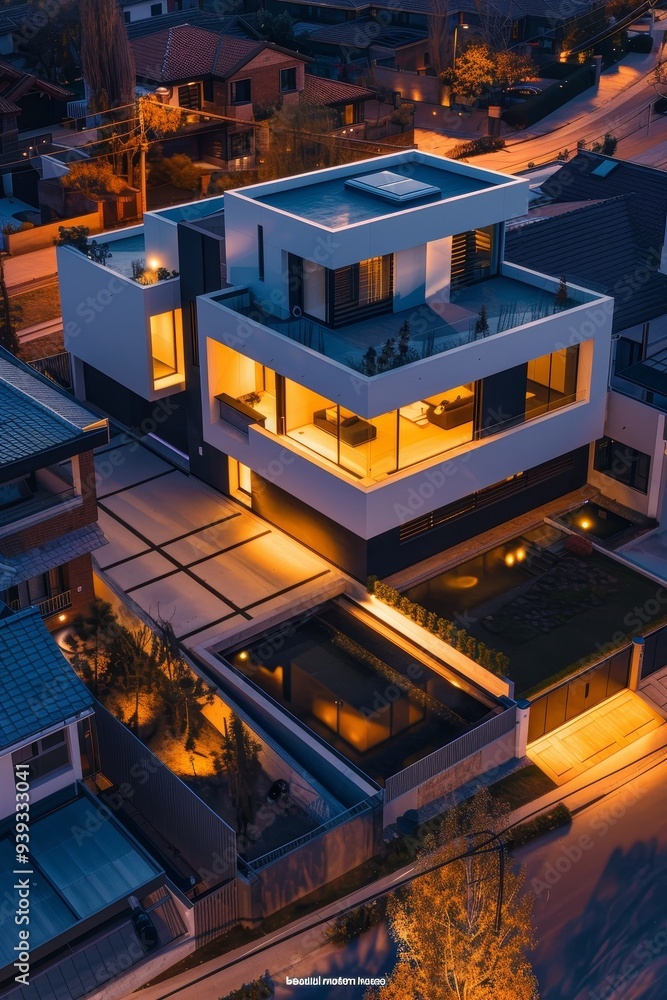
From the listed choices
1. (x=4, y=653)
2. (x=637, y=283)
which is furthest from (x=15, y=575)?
(x=637, y=283)

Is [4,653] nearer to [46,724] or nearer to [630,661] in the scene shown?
[46,724]

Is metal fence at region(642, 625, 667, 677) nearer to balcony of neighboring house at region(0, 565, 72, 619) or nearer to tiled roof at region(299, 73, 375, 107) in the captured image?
balcony of neighboring house at region(0, 565, 72, 619)

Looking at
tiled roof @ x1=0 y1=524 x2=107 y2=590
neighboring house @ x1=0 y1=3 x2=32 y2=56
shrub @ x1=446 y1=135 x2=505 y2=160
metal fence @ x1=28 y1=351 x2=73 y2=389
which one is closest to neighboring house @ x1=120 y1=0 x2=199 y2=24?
neighboring house @ x1=0 y1=3 x2=32 y2=56

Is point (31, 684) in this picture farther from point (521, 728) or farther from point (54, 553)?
point (521, 728)

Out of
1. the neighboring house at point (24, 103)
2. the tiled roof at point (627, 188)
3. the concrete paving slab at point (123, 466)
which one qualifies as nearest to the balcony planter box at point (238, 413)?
the concrete paving slab at point (123, 466)

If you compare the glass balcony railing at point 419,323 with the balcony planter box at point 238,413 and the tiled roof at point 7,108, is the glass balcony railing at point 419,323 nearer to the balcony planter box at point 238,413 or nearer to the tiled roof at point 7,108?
the balcony planter box at point 238,413

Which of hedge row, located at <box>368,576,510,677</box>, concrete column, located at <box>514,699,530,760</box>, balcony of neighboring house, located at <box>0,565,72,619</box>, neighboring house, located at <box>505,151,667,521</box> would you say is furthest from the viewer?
neighboring house, located at <box>505,151,667,521</box>
